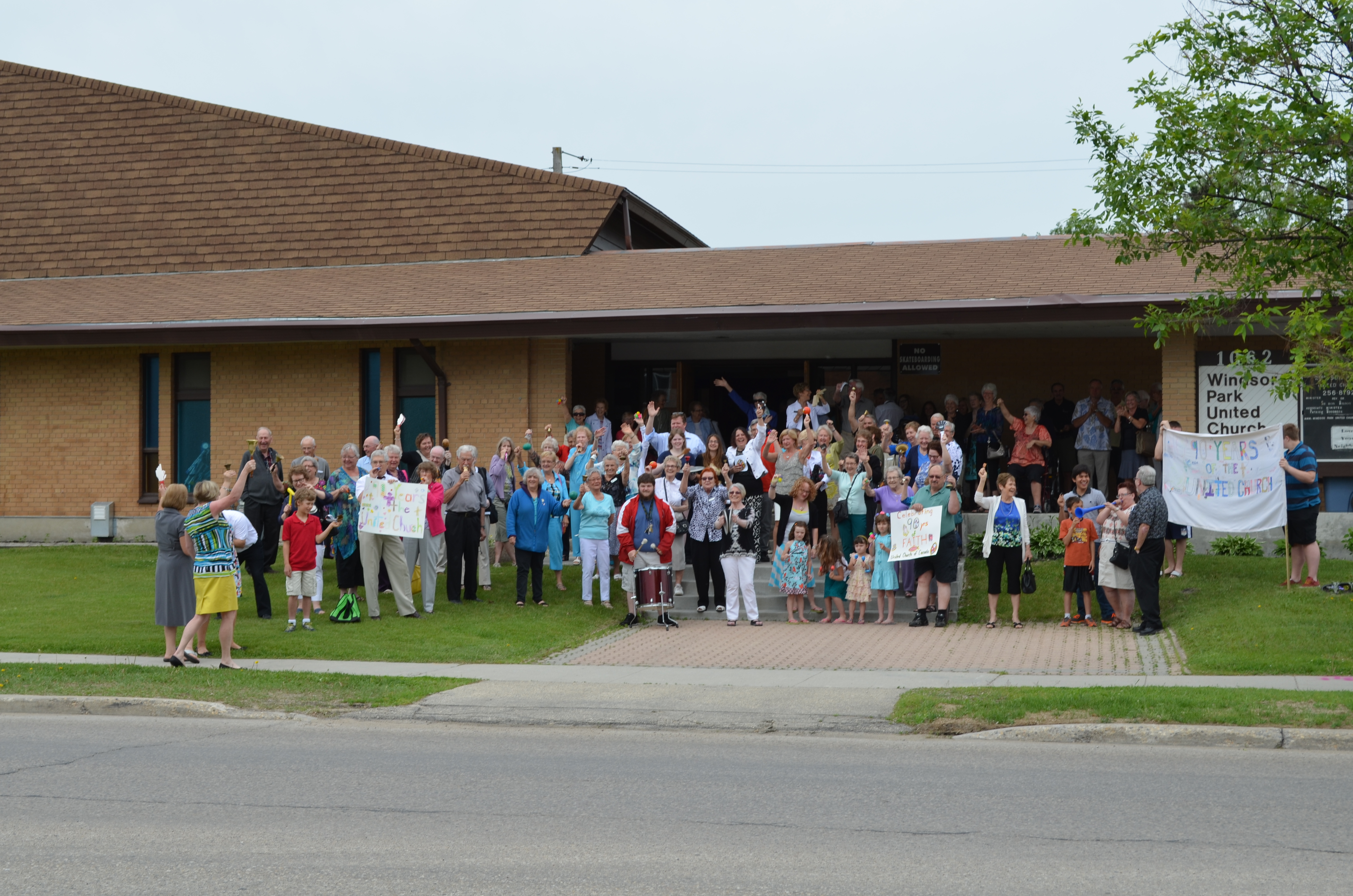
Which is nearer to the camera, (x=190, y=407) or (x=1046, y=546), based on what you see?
(x=1046, y=546)

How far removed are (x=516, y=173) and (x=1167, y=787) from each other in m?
19.7

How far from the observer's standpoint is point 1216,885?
571 centimetres

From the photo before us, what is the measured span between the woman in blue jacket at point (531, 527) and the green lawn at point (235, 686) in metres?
4.11

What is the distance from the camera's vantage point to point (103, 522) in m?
21.5

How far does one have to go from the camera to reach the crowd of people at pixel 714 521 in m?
14.5

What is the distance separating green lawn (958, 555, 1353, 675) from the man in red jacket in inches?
144

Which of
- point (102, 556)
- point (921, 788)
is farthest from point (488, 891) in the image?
point (102, 556)

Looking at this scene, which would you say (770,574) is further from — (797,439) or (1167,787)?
(1167,787)

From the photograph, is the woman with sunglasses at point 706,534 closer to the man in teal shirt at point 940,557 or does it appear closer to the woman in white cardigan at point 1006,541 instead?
the man in teal shirt at point 940,557

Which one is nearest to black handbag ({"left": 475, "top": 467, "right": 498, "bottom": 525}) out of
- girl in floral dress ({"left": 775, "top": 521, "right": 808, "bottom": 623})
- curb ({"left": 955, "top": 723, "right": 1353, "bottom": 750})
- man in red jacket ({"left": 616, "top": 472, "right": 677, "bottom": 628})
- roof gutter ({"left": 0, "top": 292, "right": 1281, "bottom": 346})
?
man in red jacket ({"left": 616, "top": 472, "right": 677, "bottom": 628})

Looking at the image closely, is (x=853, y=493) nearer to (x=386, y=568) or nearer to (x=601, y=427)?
(x=601, y=427)

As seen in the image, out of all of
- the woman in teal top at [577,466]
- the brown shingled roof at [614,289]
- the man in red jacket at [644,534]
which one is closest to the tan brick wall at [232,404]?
the brown shingled roof at [614,289]


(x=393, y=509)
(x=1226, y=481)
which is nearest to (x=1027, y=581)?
(x=1226, y=481)

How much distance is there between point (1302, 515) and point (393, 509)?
406 inches
